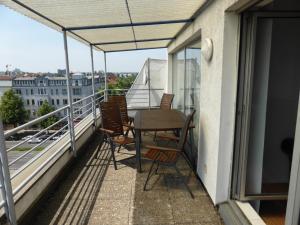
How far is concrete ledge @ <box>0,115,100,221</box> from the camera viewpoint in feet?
7.01

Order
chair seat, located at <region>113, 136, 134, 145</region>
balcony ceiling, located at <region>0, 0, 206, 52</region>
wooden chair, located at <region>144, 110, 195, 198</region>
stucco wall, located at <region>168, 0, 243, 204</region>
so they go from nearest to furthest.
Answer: stucco wall, located at <region>168, 0, 243, 204</region>, balcony ceiling, located at <region>0, 0, 206, 52</region>, wooden chair, located at <region>144, 110, 195, 198</region>, chair seat, located at <region>113, 136, 134, 145</region>

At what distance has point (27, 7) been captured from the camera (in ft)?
7.55

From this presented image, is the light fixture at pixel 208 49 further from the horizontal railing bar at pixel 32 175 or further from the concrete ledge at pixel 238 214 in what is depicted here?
the horizontal railing bar at pixel 32 175

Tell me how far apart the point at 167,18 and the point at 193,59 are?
→ 0.85 metres

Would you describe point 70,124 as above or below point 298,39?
below

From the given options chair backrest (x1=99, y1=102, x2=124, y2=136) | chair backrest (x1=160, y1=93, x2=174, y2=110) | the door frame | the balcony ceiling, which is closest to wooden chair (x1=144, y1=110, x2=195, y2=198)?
the door frame

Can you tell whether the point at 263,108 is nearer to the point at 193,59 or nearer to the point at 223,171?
the point at 223,171

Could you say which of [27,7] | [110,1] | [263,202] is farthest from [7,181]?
[263,202]

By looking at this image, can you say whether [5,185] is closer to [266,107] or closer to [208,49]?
[208,49]

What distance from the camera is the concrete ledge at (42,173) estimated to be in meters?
2.14

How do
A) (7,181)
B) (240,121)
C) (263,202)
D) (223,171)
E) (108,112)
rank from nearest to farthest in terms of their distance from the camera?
(7,181) → (240,121) → (223,171) → (263,202) → (108,112)

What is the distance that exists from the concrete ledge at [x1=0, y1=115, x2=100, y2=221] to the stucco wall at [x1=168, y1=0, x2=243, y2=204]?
1891mm

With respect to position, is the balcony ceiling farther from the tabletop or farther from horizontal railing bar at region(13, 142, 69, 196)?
horizontal railing bar at region(13, 142, 69, 196)

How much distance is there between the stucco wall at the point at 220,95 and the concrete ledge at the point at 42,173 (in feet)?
6.21
